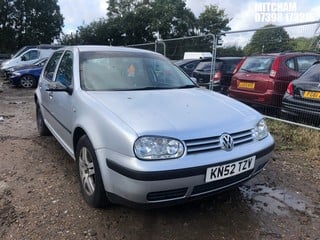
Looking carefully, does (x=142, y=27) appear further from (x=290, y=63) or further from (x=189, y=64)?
(x=290, y=63)

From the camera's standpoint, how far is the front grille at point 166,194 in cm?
262

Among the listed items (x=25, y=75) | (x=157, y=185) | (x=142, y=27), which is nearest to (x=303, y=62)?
(x=157, y=185)

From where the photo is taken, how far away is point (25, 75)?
1443 cm

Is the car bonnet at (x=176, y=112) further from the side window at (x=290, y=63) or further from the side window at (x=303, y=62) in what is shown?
the side window at (x=303, y=62)

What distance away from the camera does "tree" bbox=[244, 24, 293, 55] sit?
747 centimetres

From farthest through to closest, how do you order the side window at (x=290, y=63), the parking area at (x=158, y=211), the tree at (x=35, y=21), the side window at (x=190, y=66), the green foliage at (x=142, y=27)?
the green foliage at (x=142, y=27) → the tree at (x=35, y=21) → the side window at (x=190, y=66) → the side window at (x=290, y=63) → the parking area at (x=158, y=211)

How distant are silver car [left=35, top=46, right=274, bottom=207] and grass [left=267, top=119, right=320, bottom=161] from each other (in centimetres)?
216

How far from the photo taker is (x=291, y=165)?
4602 mm

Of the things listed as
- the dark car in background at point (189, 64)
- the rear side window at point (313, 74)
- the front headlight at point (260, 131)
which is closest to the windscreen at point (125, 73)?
the front headlight at point (260, 131)

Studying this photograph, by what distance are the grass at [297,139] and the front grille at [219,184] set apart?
7.97 ft

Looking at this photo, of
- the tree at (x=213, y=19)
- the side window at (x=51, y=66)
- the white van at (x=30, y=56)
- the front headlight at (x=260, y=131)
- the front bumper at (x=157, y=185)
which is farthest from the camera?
the tree at (x=213, y=19)

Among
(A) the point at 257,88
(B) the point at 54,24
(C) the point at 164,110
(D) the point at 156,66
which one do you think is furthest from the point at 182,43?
(B) the point at 54,24

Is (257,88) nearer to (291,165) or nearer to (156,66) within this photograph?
(291,165)

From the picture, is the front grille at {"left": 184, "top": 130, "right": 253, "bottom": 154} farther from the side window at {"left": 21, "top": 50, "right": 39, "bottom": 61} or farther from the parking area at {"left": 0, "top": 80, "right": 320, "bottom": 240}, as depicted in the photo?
the side window at {"left": 21, "top": 50, "right": 39, "bottom": 61}
